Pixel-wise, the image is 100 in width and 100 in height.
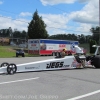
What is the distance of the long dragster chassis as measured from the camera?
39.3 feet

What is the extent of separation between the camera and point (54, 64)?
46.7 ft

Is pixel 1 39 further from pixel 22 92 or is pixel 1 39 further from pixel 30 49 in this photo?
pixel 22 92

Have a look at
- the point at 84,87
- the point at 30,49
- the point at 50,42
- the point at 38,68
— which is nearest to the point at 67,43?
the point at 50,42

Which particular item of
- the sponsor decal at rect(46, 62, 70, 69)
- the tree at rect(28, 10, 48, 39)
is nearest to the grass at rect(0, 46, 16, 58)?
the tree at rect(28, 10, 48, 39)

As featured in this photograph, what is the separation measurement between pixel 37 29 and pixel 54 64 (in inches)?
2159

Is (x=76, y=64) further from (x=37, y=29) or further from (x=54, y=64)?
(x=37, y=29)

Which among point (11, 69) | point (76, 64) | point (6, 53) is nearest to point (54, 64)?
point (76, 64)

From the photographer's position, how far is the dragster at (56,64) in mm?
12005

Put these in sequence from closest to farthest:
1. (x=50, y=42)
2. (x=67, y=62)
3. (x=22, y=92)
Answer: (x=22, y=92) → (x=67, y=62) → (x=50, y=42)

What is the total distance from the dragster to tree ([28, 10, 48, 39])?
2072 inches

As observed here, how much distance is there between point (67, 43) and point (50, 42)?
4.66 meters

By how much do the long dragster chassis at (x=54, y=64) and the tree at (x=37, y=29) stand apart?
Answer: 173 feet

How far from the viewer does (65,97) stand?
285 inches

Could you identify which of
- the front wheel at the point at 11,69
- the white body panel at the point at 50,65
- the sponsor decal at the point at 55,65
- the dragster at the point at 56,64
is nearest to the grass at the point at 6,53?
the dragster at the point at 56,64
